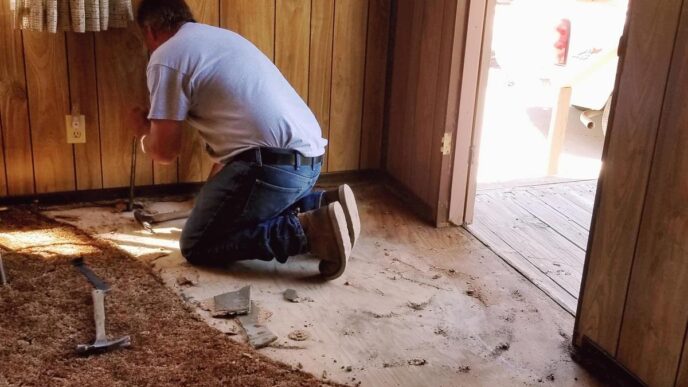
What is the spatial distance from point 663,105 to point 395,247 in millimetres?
1312

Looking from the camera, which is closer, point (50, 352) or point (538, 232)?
point (50, 352)

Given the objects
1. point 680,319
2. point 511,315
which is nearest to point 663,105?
point 680,319

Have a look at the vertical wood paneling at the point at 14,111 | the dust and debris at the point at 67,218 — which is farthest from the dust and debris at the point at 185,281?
the vertical wood paneling at the point at 14,111

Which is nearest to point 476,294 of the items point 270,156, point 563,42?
point 270,156

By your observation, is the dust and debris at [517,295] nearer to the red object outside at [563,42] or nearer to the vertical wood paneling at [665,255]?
the vertical wood paneling at [665,255]

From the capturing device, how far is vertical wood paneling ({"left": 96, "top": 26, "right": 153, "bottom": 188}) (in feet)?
9.57

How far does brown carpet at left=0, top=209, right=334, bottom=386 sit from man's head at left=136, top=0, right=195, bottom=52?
819mm

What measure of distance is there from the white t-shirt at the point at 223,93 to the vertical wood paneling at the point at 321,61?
0.70 m

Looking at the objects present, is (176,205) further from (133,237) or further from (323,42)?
(323,42)

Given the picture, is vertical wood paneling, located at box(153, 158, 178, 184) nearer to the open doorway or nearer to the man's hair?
the man's hair

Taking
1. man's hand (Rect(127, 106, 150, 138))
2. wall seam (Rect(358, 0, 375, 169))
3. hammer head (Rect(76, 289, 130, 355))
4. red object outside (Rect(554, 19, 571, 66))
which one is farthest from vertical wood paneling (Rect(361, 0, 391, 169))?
hammer head (Rect(76, 289, 130, 355))

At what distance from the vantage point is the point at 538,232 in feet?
10.2

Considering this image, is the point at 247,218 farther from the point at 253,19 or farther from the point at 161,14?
the point at 253,19

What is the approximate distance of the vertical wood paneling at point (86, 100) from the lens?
286cm
